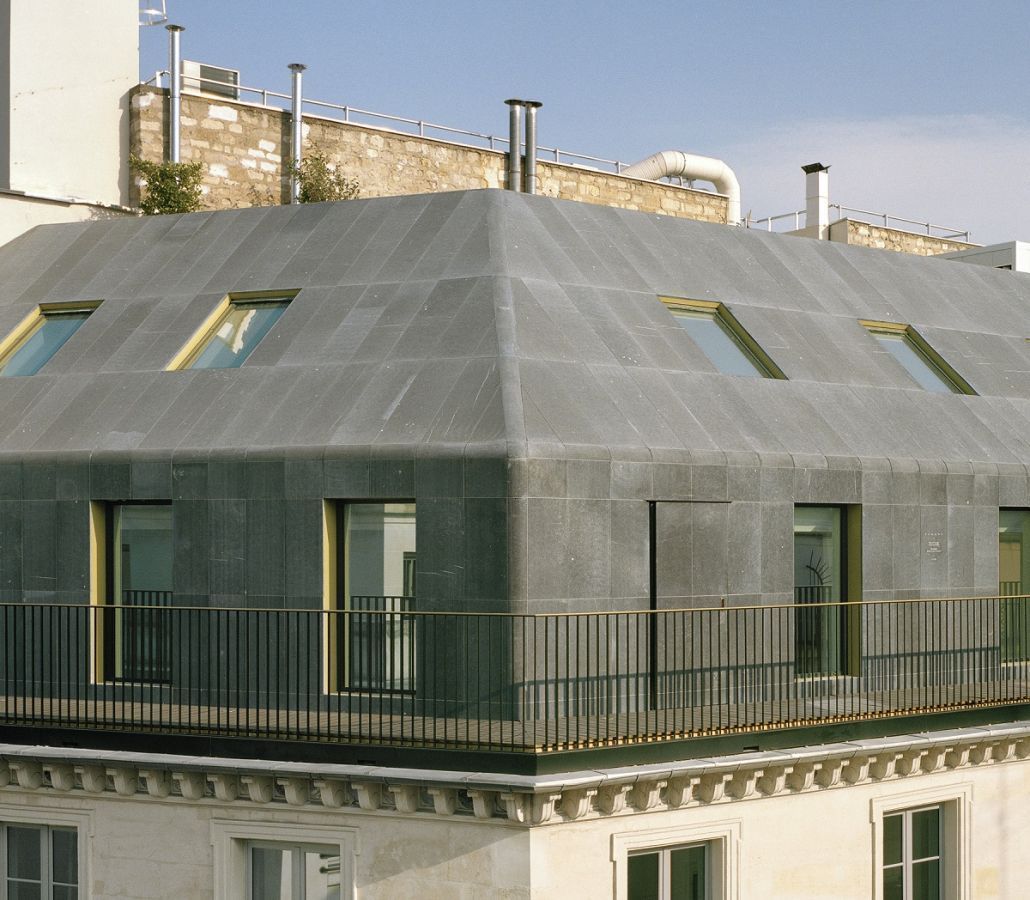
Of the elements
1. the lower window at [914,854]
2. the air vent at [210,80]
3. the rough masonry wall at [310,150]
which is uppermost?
the air vent at [210,80]

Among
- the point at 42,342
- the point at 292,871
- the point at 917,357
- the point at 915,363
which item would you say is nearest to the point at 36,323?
the point at 42,342

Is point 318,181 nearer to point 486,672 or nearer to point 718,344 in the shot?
point 718,344

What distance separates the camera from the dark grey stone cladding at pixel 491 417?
19953mm

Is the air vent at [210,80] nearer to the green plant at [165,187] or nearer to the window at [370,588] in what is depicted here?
the green plant at [165,187]

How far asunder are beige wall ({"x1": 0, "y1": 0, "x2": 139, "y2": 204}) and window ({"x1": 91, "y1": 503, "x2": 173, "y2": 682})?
10921 mm

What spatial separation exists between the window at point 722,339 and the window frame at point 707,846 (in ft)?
22.7

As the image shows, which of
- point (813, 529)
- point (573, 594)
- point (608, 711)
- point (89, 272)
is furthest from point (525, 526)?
point (89, 272)

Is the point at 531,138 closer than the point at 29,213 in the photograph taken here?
No

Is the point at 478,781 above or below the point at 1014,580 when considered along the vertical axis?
below

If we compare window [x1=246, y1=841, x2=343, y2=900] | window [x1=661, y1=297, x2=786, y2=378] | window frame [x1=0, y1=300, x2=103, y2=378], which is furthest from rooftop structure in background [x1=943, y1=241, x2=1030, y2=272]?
window [x1=246, y1=841, x2=343, y2=900]

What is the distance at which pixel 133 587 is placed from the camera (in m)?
22.0

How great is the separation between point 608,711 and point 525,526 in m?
2.41

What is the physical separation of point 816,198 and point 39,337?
24.8 meters

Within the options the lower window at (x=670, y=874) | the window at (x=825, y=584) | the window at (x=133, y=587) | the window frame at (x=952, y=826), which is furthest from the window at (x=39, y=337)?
A: the window frame at (x=952, y=826)
